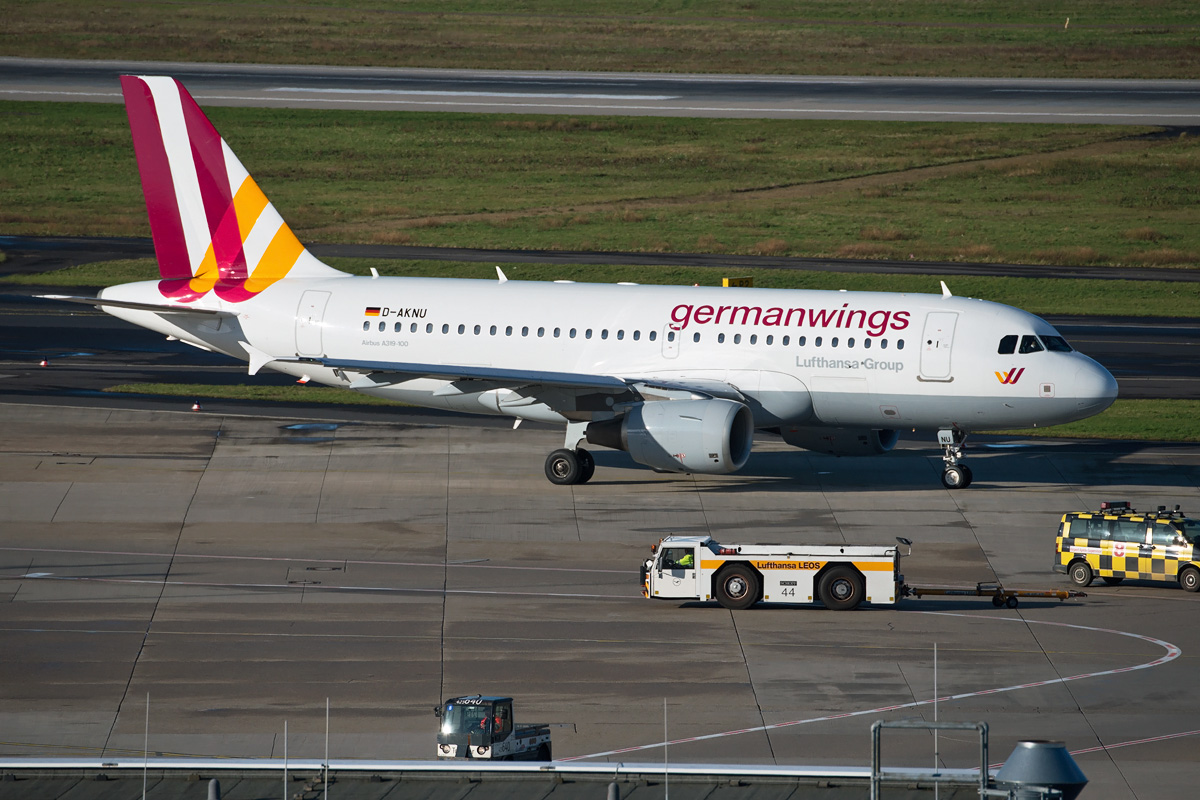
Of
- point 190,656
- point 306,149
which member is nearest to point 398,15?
point 306,149

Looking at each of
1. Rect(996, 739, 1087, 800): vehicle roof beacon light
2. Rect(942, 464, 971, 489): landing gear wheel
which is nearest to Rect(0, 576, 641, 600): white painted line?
Rect(942, 464, 971, 489): landing gear wheel

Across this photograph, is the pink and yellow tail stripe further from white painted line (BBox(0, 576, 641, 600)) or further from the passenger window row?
white painted line (BBox(0, 576, 641, 600))

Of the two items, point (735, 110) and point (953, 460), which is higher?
point (735, 110)

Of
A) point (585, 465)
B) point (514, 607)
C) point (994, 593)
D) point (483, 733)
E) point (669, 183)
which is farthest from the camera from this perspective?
point (669, 183)

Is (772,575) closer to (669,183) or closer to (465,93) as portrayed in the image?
(669,183)

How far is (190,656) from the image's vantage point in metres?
29.2

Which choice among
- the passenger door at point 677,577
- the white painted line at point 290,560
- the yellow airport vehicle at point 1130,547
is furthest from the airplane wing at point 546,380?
the yellow airport vehicle at point 1130,547

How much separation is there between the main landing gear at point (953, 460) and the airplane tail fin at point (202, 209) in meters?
19.2

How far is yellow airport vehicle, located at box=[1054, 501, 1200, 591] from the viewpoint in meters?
34.2

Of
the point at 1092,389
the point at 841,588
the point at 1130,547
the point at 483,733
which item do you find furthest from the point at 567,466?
the point at 483,733

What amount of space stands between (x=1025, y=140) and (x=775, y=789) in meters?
90.1

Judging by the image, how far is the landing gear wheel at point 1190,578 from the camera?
34.2 m

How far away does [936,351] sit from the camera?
41656mm

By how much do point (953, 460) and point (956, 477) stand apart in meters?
0.51
